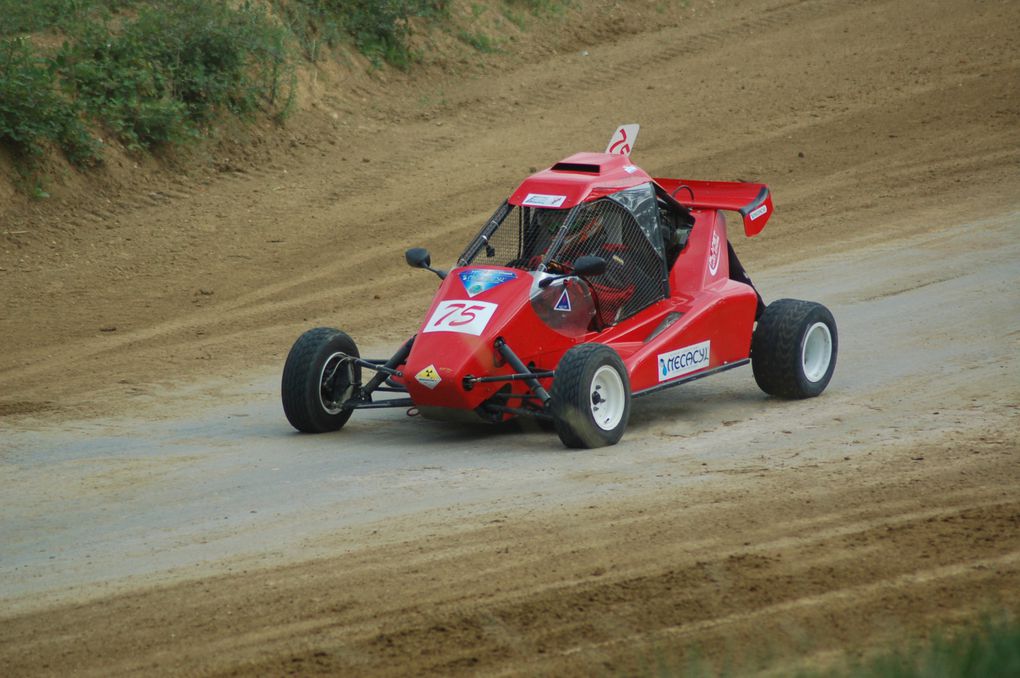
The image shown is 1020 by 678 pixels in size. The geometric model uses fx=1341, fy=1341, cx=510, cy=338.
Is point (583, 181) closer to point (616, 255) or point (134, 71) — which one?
point (616, 255)

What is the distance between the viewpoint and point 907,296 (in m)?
12.4

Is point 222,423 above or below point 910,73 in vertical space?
below

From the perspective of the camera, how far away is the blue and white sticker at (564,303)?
8898 mm

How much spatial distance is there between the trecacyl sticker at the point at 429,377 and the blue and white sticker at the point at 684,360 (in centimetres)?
162

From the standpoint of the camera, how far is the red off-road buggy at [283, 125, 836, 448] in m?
8.40

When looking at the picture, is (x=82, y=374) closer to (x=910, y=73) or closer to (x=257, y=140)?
(x=257, y=140)

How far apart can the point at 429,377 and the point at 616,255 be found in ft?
5.78

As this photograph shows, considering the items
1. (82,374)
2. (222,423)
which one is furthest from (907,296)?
(82,374)

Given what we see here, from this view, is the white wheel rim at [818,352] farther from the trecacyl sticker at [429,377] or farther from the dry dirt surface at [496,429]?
the trecacyl sticker at [429,377]

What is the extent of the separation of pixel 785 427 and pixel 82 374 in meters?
6.02

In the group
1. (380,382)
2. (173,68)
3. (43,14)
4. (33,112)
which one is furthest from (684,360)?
(43,14)

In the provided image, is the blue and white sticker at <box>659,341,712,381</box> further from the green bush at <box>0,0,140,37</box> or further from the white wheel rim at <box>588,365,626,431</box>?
the green bush at <box>0,0,140,37</box>

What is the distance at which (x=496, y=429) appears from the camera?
9.14 m

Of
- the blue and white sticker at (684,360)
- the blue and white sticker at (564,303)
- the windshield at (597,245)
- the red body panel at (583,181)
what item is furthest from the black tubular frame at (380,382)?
the blue and white sticker at (684,360)
